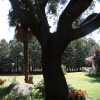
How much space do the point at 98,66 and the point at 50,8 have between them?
42.9 m

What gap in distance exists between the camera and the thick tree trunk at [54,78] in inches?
433

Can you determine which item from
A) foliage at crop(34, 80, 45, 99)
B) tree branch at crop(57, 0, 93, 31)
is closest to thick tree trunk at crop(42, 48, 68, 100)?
tree branch at crop(57, 0, 93, 31)

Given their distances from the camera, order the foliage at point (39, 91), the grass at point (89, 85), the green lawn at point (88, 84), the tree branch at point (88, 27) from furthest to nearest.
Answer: the green lawn at point (88, 84) < the grass at point (89, 85) < the foliage at point (39, 91) < the tree branch at point (88, 27)

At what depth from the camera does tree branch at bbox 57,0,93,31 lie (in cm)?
1038

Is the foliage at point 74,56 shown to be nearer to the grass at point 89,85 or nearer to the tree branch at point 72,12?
the grass at point 89,85

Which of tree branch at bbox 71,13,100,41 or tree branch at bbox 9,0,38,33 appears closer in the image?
tree branch at bbox 71,13,100,41

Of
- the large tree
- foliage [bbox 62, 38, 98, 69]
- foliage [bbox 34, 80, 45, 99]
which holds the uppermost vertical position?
foliage [bbox 62, 38, 98, 69]

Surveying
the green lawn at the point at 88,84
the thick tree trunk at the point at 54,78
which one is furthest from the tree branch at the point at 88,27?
the green lawn at the point at 88,84

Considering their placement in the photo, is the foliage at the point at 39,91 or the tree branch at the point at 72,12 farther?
the foliage at the point at 39,91

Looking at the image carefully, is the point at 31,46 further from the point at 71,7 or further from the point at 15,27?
the point at 71,7

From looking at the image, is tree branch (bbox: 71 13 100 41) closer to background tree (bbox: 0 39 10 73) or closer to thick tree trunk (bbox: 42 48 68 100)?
thick tree trunk (bbox: 42 48 68 100)

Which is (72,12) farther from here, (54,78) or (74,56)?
(74,56)

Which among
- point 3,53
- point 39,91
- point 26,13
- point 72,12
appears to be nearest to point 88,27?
point 72,12

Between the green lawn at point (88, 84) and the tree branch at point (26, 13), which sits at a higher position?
the tree branch at point (26, 13)
